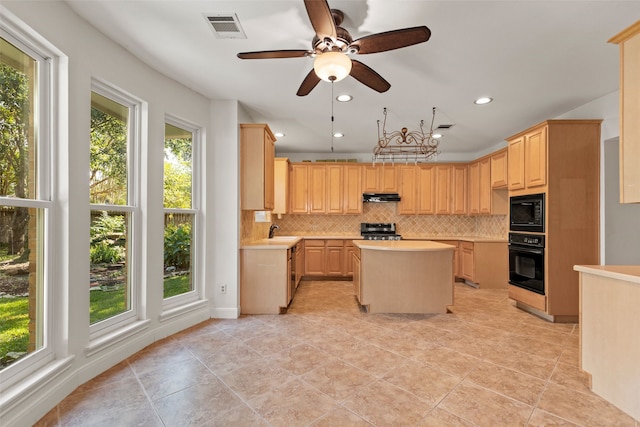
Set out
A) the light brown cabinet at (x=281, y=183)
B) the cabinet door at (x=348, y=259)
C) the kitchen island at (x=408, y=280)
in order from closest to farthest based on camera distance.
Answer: the kitchen island at (x=408, y=280), the light brown cabinet at (x=281, y=183), the cabinet door at (x=348, y=259)

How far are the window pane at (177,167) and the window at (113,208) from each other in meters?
0.39

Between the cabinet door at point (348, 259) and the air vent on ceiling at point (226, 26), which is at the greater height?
the air vent on ceiling at point (226, 26)

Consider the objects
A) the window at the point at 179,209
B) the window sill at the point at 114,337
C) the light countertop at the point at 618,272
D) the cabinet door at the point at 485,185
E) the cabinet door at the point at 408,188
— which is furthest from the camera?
the cabinet door at the point at 408,188

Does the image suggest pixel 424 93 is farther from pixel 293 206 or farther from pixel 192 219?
pixel 293 206

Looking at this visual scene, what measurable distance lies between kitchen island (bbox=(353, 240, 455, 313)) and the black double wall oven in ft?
3.30

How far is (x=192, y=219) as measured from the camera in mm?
3379

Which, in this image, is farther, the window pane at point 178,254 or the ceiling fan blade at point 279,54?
the window pane at point 178,254

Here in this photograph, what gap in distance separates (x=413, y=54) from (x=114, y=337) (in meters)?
3.37

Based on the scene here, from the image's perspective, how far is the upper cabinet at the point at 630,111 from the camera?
177 cm

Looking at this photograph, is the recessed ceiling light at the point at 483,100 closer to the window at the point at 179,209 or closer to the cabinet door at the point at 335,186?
the cabinet door at the point at 335,186

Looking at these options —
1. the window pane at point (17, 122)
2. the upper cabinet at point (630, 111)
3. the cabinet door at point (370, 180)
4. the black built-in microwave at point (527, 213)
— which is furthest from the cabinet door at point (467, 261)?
the window pane at point (17, 122)

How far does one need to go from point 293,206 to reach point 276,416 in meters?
4.42

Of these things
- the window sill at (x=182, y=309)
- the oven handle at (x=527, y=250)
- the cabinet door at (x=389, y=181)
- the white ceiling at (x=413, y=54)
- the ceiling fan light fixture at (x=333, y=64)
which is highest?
the white ceiling at (x=413, y=54)

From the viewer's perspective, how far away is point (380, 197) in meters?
5.86
